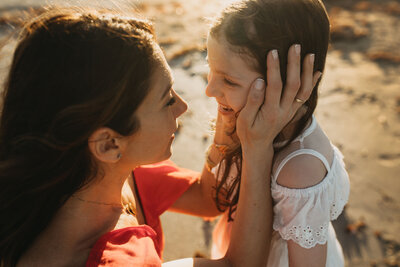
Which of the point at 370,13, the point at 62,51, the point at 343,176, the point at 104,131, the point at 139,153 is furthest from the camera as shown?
the point at 370,13

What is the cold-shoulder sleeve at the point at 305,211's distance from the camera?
1580 mm

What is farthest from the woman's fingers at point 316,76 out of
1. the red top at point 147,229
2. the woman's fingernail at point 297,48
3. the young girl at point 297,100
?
the red top at point 147,229

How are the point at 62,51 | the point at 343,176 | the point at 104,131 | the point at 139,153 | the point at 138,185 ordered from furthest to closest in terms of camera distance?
the point at 138,185
the point at 343,176
the point at 139,153
the point at 104,131
the point at 62,51

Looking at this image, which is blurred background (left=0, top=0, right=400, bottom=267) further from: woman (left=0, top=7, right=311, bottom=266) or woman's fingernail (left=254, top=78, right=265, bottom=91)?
woman's fingernail (left=254, top=78, right=265, bottom=91)

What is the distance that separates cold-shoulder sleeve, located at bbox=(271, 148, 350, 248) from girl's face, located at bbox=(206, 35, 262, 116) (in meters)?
0.45

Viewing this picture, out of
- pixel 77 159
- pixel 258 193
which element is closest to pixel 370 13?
pixel 258 193

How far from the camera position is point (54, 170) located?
4.54ft

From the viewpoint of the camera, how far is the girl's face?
63.1 inches

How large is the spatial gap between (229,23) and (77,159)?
0.90 meters

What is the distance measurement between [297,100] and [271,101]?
0.50ft

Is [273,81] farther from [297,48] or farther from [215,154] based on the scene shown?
[215,154]

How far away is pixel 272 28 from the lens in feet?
4.99

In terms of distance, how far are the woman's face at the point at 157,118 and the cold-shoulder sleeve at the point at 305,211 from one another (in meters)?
0.58

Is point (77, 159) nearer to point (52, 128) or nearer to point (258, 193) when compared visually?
point (52, 128)
